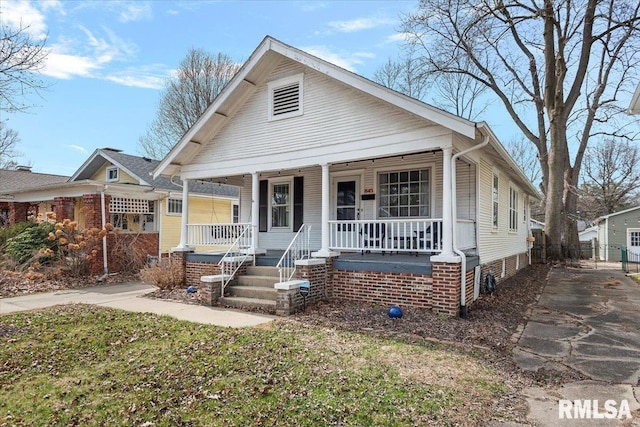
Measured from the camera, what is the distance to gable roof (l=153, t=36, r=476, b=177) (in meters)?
7.23

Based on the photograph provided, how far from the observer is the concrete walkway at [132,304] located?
7042 mm

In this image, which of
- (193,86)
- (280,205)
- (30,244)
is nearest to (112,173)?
(30,244)

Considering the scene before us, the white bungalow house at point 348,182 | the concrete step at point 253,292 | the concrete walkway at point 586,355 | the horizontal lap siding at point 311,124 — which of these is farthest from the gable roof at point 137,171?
the concrete walkway at point 586,355

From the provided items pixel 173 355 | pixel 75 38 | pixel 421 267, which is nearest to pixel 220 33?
pixel 75 38

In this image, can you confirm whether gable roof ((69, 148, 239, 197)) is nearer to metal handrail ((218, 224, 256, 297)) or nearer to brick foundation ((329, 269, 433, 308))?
metal handrail ((218, 224, 256, 297))

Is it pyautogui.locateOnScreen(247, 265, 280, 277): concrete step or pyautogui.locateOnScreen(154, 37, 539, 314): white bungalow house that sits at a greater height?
pyautogui.locateOnScreen(154, 37, 539, 314): white bungalow house

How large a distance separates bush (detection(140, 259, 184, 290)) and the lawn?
12.9 ft

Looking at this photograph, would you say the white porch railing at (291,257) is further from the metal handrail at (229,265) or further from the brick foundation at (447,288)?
the brick foundation at (447,288)

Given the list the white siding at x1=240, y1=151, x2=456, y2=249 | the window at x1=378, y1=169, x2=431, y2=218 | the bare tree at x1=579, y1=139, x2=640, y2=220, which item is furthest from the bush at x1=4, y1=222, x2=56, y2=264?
the bare tree at x1=579, y1=139, x2=640, y2=220

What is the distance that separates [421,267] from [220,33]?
10.1m

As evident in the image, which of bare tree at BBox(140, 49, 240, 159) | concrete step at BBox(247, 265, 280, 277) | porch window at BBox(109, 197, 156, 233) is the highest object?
bare tree at BBox(140, 49, 240, 159)

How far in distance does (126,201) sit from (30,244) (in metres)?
3.25

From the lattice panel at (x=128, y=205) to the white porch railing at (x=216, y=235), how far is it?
181 inches

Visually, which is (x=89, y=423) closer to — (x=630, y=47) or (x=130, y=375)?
(x=130, y=375)
